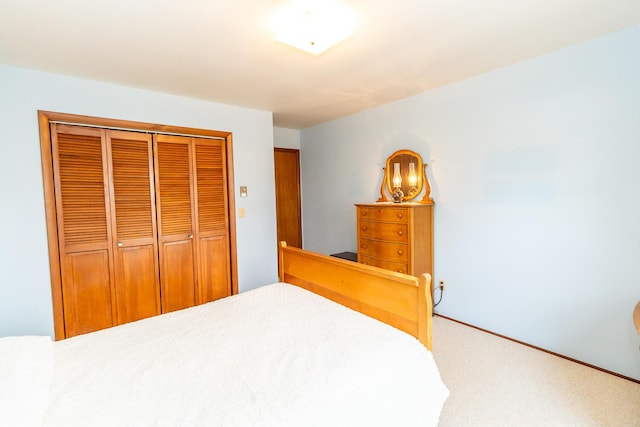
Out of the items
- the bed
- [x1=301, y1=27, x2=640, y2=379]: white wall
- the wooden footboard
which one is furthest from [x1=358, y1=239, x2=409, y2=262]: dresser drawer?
the bed

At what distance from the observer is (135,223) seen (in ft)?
9.41

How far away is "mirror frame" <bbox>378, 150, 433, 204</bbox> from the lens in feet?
10.3

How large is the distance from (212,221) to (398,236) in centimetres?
194

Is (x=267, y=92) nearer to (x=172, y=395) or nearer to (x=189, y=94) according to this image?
(x=189, y=94)

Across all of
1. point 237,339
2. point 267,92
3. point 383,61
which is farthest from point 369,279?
point 267,92

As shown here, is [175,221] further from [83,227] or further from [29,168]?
[29,168]

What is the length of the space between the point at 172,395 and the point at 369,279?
1.09 metres

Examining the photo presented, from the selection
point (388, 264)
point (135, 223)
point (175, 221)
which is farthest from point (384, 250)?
point (135, 223)

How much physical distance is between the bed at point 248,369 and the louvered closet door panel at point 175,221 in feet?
4.70

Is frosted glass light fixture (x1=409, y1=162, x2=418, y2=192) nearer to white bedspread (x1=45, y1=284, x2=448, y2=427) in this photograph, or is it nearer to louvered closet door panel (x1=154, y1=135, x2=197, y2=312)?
white bedspread (x1=45, y1=284, x2=448, y2=427)

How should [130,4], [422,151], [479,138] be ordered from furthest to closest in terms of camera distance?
[422,151], [479,138], [130,4]

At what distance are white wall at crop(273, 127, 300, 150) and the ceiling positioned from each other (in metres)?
1.53

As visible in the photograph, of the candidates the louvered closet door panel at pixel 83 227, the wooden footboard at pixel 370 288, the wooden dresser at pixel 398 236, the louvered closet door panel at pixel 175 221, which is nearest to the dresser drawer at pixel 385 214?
the wooden dresser at pixel 398 236

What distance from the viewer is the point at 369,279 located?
1774 millimetres
